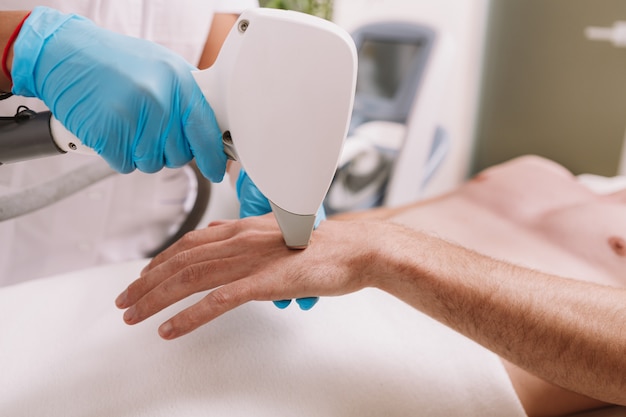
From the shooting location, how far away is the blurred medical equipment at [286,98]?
56cm

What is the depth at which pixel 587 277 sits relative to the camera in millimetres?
1228

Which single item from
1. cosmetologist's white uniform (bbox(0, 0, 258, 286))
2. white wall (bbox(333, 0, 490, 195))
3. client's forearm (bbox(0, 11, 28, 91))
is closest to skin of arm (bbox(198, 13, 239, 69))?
cosmetologist's white uniform (bbox(0, 0, 258, 286))

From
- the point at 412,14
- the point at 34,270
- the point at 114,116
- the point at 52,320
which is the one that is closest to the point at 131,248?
the point at 34,270

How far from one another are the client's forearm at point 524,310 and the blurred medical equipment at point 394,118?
3.99 feet

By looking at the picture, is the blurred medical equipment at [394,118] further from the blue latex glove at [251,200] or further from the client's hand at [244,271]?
the client's hand at [244,271]

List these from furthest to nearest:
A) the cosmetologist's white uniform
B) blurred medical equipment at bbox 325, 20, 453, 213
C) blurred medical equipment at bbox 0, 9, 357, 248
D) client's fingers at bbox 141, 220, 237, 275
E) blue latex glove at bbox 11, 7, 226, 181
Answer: blurred medical equipment at bbox 325, 20, 453, 213 → the cosmetologist's white uniform → client's fingers at bbox 141, 220, 237, 275 → blue latex glove at bbox 11, 7, 226, 181 → blurred medical equipment at bbox 0, 9, 357, 248

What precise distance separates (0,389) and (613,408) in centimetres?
95

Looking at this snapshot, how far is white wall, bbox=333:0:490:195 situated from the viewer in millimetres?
2631

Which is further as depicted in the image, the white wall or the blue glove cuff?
the white wall

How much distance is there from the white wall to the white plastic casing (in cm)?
204

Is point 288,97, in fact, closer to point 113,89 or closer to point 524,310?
point 113,89

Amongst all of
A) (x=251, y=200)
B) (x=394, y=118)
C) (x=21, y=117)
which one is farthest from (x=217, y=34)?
(x=394, y=118)

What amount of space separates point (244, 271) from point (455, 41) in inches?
95.0

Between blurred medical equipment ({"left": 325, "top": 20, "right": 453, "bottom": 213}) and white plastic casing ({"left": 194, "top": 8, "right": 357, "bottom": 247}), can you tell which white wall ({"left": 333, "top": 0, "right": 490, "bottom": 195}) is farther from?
white plastic casing ({"left": 194, "top": 8, "right": 357, "bottom": 247})
